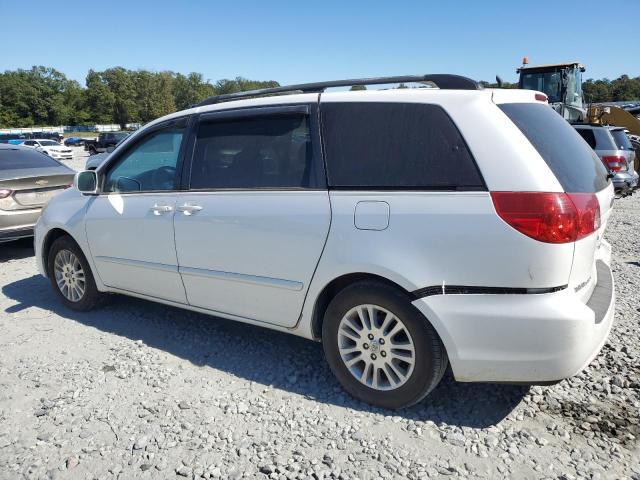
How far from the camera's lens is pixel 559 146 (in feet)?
8.94

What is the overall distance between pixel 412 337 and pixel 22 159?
24.0 ft

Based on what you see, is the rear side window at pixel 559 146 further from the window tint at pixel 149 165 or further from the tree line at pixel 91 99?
the tree line at pixel 91 99

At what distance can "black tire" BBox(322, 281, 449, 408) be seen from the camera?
2.70 metres

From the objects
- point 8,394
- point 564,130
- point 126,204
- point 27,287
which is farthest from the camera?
point 27,287

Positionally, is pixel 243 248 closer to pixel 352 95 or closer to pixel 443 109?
pixel 352 95

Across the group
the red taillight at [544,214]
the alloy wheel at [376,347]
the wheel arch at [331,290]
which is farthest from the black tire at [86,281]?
the red taillight at [544,214]

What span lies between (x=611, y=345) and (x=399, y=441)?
204cm

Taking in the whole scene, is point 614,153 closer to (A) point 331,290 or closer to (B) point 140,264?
(A) point 331,290

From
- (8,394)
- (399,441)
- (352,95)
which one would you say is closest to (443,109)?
(352,95)

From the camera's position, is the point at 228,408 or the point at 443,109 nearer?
the point at 443,109

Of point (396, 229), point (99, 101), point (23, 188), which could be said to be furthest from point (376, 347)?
point (99, 101)

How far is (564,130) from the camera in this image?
296cm

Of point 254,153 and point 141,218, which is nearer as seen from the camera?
point 254,153

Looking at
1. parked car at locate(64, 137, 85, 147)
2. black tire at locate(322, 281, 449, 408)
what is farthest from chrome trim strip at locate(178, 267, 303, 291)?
parked car at locate(64, 137, 85, 147)
